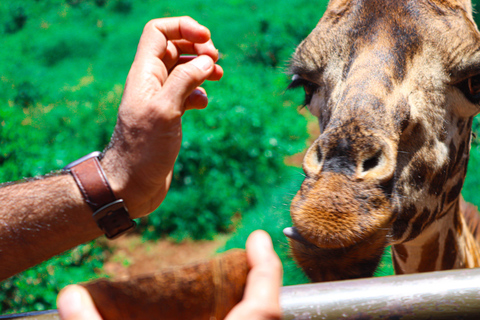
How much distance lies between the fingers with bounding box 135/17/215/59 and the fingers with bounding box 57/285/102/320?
1.25 metres

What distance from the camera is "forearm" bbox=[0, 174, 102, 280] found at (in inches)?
70.6

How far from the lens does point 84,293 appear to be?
100cm

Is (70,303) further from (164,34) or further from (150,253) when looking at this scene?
(150,253)

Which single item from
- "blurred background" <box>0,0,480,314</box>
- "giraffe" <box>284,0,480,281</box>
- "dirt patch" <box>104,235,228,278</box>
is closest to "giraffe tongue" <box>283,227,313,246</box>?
"giraffe" <box>284,0,480,281</box>

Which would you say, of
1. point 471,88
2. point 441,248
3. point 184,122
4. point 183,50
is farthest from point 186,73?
point 184,122

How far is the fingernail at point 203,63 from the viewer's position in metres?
1.90

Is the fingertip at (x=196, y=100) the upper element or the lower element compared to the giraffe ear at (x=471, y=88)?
upper

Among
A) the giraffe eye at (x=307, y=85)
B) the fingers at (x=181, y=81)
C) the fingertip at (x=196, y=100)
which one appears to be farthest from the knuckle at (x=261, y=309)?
the giraffe eye at (x=307, y=85)

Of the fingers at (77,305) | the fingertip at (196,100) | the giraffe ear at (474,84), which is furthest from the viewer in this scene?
the fingertip at (196,100)

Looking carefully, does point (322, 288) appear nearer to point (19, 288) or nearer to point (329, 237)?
point (329, 237)

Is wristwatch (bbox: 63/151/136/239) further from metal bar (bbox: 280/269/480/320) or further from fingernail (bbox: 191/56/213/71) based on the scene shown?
metal bar (bbox: 280/269/480/320)

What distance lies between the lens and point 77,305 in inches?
38.3

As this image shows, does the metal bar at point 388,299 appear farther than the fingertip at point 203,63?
No

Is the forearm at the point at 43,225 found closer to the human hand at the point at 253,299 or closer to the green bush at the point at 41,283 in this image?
the human hand at the point at 253,299
